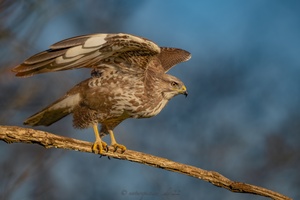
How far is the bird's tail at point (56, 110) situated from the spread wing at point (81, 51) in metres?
0.72

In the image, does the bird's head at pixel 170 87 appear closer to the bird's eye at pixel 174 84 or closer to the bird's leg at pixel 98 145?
the bird's eye at pixel 174 84

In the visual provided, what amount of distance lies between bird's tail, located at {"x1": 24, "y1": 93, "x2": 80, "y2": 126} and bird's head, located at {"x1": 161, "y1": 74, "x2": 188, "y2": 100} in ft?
4.15

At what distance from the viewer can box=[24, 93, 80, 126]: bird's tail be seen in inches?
296

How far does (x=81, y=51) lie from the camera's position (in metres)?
6.40

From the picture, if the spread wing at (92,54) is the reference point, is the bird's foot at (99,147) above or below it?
below

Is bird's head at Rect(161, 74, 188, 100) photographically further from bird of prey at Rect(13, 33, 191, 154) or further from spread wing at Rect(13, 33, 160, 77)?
spread wing at Rect(13, 33, 160, 77)

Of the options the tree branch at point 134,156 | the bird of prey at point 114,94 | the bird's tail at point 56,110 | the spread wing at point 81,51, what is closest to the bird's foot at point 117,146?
the bird of prey at point 114,94

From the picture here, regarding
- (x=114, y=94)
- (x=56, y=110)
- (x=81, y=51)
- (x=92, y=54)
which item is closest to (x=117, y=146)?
(x=114, y=94)

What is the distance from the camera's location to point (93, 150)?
6.78m

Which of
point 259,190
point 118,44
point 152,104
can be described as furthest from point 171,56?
point 259,190

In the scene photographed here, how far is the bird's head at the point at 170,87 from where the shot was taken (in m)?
7.99

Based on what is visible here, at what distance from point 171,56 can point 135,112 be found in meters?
1.98

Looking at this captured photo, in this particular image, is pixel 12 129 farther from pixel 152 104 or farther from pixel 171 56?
pixel 171 56

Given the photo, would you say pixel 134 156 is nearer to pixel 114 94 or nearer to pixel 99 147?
pixel 99 147
